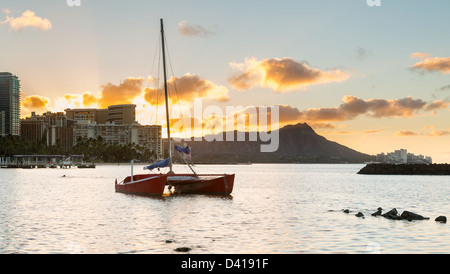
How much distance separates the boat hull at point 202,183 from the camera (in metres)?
62.0

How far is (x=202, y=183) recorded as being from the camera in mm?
62781

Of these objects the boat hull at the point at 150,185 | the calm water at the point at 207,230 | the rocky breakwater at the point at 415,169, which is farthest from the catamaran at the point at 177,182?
the rocky breakwater at the point at 415,169

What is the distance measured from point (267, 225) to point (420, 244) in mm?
11668

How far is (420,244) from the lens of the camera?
28641mm

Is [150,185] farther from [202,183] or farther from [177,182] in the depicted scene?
[202,183]

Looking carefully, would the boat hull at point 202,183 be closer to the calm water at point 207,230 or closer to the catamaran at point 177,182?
the catamaran at point 177,182

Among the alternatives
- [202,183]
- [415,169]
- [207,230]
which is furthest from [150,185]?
[415,169]

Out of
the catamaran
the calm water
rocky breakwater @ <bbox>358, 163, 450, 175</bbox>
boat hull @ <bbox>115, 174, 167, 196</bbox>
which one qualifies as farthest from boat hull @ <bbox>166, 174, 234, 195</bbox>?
rocky breakwater @ <bbox>358, 163, 450, 175</bbox>

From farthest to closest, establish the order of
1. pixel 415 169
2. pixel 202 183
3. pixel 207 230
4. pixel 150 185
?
1. pixel 415 169
2. pixel 202 183
3. pixel 150 185
4. pixel 207 230

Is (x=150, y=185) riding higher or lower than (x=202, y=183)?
lower

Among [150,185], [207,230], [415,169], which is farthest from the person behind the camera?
[415,169]

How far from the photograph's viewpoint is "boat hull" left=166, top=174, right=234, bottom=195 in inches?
2442
